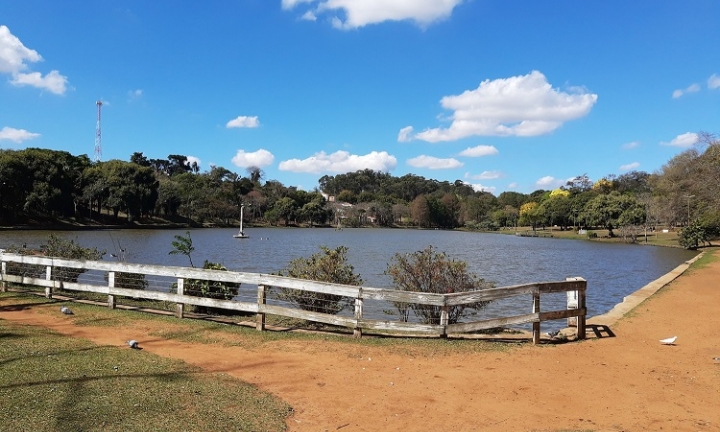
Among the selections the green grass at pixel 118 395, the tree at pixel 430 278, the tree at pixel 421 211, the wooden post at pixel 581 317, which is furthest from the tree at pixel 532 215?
the green grass at pixel 118 395

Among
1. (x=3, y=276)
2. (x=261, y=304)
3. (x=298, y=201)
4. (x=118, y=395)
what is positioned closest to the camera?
(x=118, y=395)

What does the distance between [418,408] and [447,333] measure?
3.47 m

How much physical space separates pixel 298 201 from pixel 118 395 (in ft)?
437

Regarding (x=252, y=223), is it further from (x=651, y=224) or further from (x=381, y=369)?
(x=381, y=369)

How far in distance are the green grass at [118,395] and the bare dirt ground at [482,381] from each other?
43 cm

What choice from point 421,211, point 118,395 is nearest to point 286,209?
point 421,211

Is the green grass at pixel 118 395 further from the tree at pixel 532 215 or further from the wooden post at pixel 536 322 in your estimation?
the tree at pixel 532 215

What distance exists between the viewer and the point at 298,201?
137250 millimetres

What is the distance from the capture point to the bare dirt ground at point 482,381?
522cm

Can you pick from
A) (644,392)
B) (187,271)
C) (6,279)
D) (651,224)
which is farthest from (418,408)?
(651,224)

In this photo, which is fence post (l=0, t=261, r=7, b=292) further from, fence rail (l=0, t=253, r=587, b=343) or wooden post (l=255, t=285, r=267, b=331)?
wooden post (l=255, t=285, r=267, b=331)

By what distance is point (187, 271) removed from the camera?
9.96 meters

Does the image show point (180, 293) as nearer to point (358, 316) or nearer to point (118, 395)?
point (358, 316)

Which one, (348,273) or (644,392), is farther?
(348,273)
